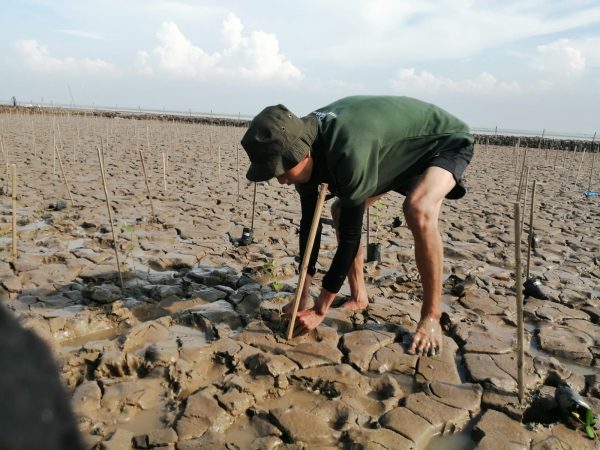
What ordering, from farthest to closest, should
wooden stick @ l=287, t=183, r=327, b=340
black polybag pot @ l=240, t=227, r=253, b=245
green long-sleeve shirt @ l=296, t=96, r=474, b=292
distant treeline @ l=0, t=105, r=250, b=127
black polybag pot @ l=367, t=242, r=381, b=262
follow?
distant treeline @ l=0, t=105, r=250, b=127 < black polybag pot @ l=240, t=227, r=253, b=245 < black polybag pot @ l=367, t=242, r=381, b=262 < wooden stick @ l=287, t=183, r=327, b=340 < green long-sleeve shirt @ l=296, t=96, r=474, b=292

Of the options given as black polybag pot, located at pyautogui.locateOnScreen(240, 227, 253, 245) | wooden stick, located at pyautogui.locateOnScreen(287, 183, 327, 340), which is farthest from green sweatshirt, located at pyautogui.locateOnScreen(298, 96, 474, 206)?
black polybag pot, located at pyautogui.locateOnScreen(240, 227, 253, 245)

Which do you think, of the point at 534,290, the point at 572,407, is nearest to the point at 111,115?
the point at 534,290

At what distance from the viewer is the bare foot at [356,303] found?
346 cm

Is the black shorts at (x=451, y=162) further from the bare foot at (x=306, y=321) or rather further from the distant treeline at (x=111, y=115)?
the distant treeline at (x=111, y=115)

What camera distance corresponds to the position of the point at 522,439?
2.19 metres

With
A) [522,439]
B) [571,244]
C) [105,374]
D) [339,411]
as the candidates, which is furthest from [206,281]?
[571,244]

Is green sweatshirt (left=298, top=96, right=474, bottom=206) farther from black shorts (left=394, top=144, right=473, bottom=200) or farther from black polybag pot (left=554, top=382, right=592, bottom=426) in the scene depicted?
black polybag pot (left=554, top=382, right=592, bottom=426)

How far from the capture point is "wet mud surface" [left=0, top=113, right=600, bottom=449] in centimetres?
224

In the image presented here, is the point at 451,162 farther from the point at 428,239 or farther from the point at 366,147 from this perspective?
the point at 366,147

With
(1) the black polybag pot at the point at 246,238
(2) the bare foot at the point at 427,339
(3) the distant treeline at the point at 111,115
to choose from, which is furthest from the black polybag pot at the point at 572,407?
(3) the distant treeline at the point at 111,115

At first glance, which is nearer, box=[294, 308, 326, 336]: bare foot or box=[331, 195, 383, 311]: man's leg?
box=[294, 308, 326, 336]: bare foot

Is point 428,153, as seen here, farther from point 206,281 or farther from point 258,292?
point 206,281

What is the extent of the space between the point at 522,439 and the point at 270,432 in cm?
118

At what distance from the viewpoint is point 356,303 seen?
137 inches
